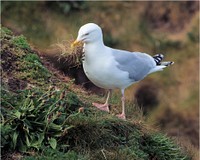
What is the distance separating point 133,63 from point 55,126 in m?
1.69

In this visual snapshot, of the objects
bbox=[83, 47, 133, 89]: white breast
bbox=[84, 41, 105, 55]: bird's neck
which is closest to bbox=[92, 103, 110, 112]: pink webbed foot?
bbox=[83, 47, 133, 89]: white breast

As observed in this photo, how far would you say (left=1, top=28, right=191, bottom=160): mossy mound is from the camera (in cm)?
517

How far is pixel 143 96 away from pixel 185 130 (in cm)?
127

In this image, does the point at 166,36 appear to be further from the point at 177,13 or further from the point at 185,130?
the point at 185,130

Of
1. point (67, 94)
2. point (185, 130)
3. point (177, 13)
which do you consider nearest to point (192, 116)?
point (185, 130)

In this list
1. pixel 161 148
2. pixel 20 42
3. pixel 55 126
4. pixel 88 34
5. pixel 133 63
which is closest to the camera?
pixel 55 126

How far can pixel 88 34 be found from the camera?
609 centimetres

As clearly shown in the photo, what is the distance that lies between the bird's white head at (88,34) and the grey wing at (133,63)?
0.31 m

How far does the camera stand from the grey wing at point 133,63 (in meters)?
6.37

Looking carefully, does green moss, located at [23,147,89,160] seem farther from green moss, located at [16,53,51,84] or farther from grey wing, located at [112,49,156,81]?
grey wing, located at [112,49,156,81]

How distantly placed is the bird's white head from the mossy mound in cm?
61

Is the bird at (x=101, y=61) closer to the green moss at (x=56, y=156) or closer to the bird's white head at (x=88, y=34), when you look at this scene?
the bird's white head at (x=88, y=34)

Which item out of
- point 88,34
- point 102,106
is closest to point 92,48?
point 88,34

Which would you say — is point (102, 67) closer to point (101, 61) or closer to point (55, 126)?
point (101, 61)
